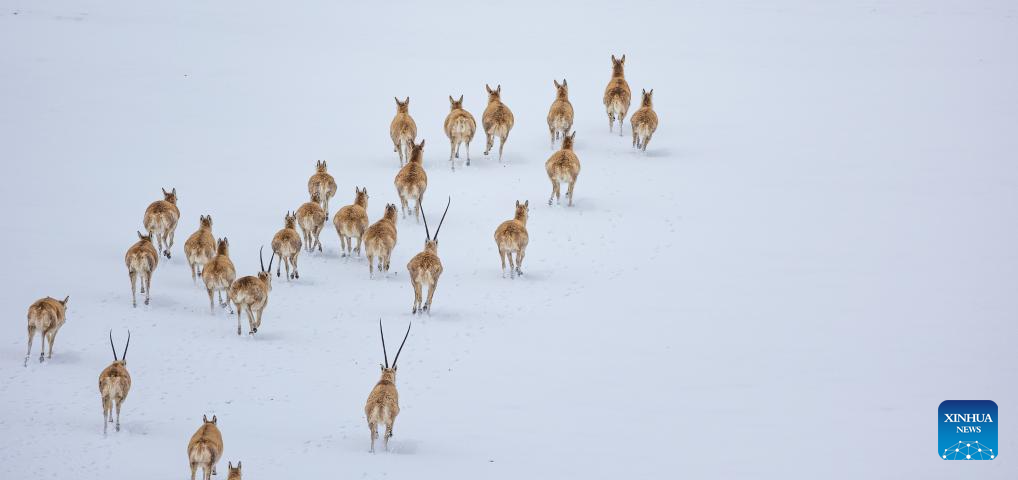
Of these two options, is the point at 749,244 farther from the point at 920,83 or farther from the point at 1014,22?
the point at 1014,22

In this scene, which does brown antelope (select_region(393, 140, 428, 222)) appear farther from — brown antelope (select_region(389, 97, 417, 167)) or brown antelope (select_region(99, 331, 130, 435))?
brown antelope (select_region(99, 331, 130, 435))

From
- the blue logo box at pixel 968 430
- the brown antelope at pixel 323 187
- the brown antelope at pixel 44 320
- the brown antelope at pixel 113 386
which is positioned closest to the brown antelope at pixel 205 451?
the brown antelope at pixel 113 386

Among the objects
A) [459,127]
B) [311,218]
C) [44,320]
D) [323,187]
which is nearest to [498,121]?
[459,127]

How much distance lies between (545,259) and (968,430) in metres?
8.82

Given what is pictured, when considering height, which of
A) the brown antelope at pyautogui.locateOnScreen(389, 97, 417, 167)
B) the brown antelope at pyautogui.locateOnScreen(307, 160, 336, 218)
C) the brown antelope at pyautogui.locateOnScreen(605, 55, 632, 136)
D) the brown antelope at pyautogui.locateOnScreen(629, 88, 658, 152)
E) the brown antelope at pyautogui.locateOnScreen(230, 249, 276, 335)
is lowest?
the brown antelope at pyautogui.locateOnScreen(230, 249, 276, 335)

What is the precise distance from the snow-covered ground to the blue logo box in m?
0.23

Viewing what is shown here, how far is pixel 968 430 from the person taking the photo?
51.0 feet

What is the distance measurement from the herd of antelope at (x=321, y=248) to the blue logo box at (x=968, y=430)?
757 centimetres

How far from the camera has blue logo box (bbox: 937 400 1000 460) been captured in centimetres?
1490

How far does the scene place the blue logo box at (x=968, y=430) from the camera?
14.9 meters

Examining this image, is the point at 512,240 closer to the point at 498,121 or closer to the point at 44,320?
the point at 498,121

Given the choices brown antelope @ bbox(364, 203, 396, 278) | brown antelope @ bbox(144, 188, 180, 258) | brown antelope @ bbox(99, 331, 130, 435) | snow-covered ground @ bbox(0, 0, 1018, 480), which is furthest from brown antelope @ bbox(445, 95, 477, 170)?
brown antelope @ bbox(99, 331, 130, 435)

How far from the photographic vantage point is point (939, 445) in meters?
15.2

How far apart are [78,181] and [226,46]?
1471cm
